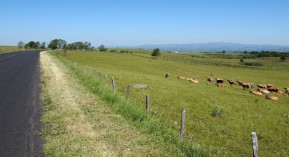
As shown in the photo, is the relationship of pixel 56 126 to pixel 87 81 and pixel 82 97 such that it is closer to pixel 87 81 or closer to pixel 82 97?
pixel 82 97

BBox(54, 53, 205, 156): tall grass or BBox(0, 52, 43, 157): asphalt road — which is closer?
BBox(0, 52, 43, 157): asphalt road

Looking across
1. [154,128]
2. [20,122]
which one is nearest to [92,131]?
[154,128]

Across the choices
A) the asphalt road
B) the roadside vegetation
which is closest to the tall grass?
the roadside vegetation

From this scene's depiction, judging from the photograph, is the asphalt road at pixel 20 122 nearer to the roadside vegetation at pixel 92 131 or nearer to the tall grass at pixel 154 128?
the roadside vegetation at pixel 92 131

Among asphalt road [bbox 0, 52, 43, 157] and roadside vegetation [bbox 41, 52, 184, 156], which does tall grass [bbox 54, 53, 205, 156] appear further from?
asphalt road [bbox 0, 52, 43, 157]

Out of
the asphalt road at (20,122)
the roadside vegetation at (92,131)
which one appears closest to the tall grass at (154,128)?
the roadside vegetation at (92,131)

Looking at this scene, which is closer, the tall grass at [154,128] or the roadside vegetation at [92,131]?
the roadside vegetation at [92,131]

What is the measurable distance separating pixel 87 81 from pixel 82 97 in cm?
640

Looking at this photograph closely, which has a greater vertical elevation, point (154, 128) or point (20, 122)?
point (20, 122)

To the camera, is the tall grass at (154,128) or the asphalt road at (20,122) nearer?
the asphalt road at (20,122)

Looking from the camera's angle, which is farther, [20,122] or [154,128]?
[20,122]

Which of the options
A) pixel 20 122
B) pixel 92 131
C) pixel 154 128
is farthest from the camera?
pixel 20 122

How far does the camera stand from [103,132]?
1195cm

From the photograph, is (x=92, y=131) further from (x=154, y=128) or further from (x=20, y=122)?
(x=20, y=122)
